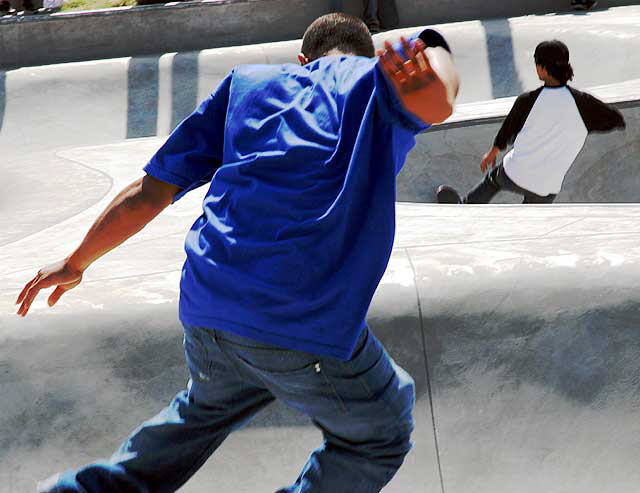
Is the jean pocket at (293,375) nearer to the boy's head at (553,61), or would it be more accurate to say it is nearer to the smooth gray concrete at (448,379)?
the smooth gray concrete at (448,379)

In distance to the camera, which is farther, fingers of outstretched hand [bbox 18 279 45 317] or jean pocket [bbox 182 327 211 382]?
fingers of outstretched hand [bbox 18 279 45 317]

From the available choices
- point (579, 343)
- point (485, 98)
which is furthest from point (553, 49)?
point (485, 98)

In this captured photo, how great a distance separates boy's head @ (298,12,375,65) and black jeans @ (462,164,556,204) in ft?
12.9

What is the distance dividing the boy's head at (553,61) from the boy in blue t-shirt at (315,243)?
12.0ft

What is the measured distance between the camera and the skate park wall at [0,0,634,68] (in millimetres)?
14039

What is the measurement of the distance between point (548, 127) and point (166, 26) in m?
9.24

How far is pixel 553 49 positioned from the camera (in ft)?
19.1

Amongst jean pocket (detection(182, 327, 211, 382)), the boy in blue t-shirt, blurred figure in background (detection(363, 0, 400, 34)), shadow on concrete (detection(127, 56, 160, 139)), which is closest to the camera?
the boy in blue t-shirt

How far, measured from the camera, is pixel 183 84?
12.7 metres

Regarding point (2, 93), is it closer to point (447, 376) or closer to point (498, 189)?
point (498, 189)

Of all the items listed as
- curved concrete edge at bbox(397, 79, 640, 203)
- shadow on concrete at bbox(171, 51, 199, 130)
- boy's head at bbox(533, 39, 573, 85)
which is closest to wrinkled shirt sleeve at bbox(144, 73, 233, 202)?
boy's head at bbox(533, 39, 573, 85)

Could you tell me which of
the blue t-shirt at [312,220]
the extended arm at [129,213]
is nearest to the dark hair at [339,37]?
the blue t-shirt at [312,220]

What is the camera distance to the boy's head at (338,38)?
7.97 feet

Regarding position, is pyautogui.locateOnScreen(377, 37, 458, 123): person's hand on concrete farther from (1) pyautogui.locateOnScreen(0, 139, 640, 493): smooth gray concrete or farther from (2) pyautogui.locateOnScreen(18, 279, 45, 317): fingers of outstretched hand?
(1) pyautogui.locateOnScreen(0, 139, 640, 493): smooth gray concrete
